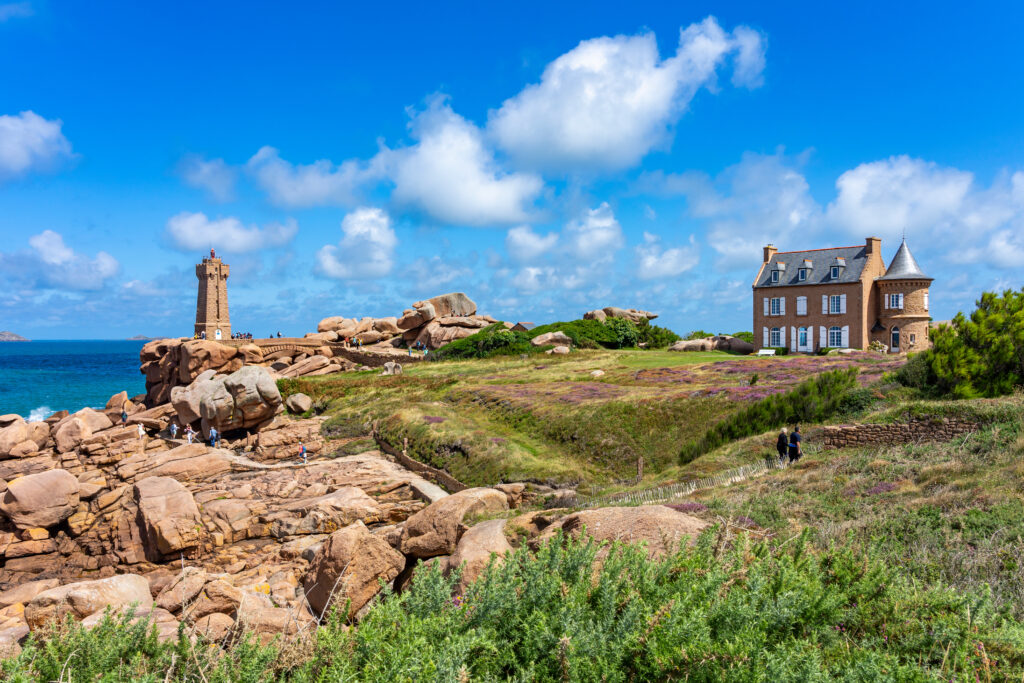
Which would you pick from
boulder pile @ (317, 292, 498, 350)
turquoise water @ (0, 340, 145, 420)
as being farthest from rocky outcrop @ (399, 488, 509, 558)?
turquoise water @ (0, 340, 145, 420)

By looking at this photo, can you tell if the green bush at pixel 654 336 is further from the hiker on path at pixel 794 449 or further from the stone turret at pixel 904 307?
the hiker on path at pixel 794 449

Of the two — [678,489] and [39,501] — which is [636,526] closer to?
[678,489]

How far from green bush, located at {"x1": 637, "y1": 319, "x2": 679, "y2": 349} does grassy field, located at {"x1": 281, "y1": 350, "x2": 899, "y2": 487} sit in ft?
50.1

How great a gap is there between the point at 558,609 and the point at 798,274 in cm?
5071

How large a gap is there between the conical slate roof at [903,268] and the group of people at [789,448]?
34.3 metres

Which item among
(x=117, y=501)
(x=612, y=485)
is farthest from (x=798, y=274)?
(x=117, y=501)

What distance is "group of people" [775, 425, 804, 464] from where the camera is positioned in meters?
17.5

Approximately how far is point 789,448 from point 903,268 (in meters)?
37.3

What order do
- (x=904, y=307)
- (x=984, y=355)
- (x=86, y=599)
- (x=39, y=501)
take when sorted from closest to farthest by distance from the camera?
(x=86, y=599) < (x=39, y=501) < (x=984, y=355) < (x=904, y=307)

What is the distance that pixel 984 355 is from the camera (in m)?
20.7

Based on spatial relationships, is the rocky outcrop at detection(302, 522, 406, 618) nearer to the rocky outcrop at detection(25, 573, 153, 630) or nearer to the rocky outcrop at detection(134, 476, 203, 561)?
the rocky outcrop at detection(25, 573, 153, 630)

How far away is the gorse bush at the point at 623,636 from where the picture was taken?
4703mm

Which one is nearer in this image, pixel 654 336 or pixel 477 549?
pixel 477 549

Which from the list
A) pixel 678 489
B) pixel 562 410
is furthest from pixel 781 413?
pixel 562 410
